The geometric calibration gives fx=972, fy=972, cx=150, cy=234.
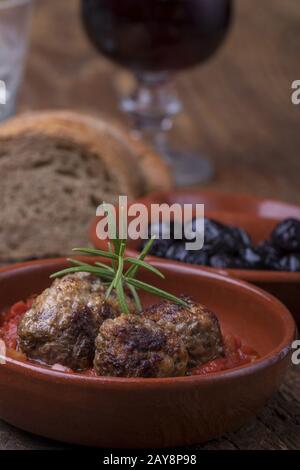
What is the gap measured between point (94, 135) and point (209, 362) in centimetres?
168

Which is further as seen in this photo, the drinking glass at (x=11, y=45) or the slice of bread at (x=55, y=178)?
the drinking glass at (x=11, y=45)

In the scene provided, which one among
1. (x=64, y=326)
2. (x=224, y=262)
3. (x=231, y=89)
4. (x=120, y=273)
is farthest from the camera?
(x=231, y=89)

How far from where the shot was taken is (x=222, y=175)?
4445 millimetres

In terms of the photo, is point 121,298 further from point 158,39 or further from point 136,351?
point 158,39

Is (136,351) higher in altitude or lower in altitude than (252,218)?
lower

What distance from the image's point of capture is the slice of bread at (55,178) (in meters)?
3.76

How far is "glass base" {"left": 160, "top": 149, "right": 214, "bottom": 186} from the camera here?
14.4 ft

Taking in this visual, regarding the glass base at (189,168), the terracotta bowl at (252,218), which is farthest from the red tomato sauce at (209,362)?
the glass base at (189,168)

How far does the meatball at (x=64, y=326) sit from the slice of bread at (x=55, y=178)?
150cm

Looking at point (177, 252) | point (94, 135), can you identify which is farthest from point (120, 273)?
point (94, 135)

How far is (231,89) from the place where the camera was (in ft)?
17.9

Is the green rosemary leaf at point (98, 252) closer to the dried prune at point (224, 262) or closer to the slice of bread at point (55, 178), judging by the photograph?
the dried prune at point (224, 262)

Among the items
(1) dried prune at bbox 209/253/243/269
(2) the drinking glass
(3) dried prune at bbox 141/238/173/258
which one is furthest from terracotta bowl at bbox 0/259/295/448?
(2) the drinking glass

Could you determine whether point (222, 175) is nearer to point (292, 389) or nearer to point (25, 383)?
point (292, 389)
